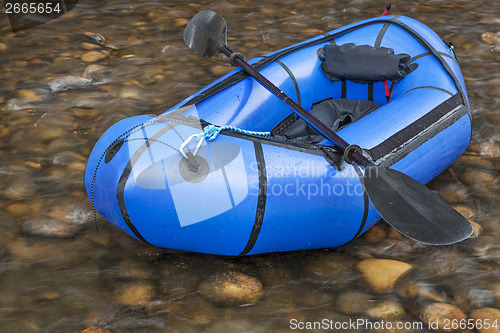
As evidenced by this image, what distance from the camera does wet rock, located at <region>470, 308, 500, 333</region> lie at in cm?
240

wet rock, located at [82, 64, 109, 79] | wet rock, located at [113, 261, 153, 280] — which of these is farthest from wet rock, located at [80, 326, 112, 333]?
wet rock, located at [82, 64, 109, 79]

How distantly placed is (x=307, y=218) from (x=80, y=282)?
3.82ft

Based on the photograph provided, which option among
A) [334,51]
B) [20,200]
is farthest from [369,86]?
[20,200]

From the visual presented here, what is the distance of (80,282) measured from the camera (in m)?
2.72

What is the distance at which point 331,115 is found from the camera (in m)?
3.42

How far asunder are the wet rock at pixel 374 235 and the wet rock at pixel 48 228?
1591mm

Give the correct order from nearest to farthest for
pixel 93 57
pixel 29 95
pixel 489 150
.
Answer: pixel 489 150 → pixel 29 95 → pixel 93 57

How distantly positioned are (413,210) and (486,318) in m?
0.58

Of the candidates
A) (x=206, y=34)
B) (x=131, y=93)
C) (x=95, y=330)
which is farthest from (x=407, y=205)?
(x=131, y=93)

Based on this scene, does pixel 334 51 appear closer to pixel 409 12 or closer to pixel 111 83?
pixel 111 83

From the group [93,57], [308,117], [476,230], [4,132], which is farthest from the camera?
[93,57]

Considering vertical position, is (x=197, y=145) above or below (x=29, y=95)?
above

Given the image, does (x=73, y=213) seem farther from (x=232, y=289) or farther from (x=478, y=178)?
(x=478, y=178)

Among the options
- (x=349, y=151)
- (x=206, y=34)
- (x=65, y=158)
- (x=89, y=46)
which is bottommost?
(x=65, y=158)
